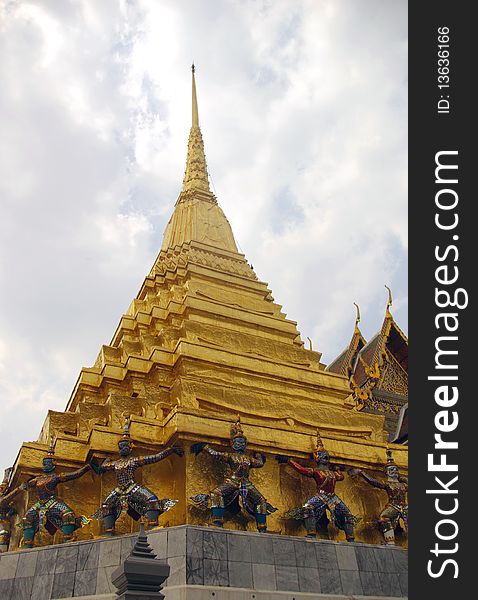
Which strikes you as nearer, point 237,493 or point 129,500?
point 129,500

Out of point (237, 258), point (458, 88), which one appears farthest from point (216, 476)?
point (237, 258)

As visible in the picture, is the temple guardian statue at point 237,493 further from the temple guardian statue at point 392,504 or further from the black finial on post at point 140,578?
the black finial on post at point 140,578

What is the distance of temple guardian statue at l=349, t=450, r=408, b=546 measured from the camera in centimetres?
1220

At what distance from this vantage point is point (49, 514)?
11023 millimetres

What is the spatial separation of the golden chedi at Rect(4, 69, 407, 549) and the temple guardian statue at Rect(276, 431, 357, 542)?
2.50 ft

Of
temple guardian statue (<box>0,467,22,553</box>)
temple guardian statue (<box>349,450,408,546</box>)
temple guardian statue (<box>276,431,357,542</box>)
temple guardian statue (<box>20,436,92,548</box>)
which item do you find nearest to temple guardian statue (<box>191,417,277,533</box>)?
temple guardian statue (<box>276,431,357,542</box>)

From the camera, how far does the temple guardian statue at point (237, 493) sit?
35.1 ft

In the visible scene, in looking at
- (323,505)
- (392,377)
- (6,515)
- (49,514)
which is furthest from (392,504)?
(392,377)

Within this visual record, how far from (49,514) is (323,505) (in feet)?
16.3

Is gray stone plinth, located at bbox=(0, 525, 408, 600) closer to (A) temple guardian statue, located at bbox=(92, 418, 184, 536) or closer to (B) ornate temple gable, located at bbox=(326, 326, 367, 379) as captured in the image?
(A) temple guardian statue, located at bbox=(92, 418, 184, 536)

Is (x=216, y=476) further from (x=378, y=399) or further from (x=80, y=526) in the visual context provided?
(x=378, y=399)

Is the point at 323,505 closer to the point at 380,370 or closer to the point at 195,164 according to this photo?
the point at 380,370

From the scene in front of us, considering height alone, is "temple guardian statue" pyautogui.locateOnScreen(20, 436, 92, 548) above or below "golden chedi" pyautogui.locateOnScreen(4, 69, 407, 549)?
below

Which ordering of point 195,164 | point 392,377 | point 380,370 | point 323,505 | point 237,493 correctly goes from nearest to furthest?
1. point 237,493
2. point 323,505
3. point 380,370
4. point 392,377
5. point 195,164
